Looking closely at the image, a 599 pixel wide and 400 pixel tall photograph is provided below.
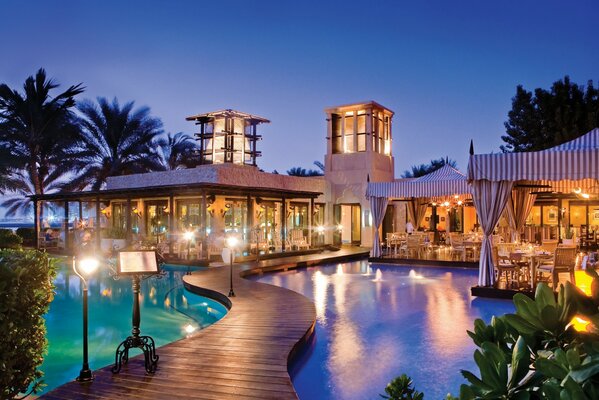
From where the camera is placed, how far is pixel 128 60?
39875 millimetres

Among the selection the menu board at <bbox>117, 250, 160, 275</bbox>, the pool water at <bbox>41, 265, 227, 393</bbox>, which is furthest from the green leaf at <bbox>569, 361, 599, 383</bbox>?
the pool water at <bbox>41, 265, 227, 393</bbox>

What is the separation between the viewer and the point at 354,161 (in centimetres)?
2466

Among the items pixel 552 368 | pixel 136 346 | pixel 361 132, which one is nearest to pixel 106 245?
pixel 361 132

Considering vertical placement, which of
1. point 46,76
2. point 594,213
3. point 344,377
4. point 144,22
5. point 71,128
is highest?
point 144,22

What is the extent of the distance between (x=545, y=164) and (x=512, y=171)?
0.64m

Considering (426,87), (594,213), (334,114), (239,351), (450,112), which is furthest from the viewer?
(450,112)

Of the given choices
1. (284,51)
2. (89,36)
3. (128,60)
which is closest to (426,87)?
(284,51)

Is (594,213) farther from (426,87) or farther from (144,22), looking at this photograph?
(426,87)

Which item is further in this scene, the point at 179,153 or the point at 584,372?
the point at 179,153

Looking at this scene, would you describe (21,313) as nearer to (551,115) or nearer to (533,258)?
(533,258)

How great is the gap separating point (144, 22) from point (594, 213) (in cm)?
2665

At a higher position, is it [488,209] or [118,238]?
[488,209]

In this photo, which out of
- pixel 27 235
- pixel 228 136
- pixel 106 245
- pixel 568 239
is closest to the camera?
pixel 568 239

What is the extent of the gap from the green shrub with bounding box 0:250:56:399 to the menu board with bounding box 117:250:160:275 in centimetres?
86
